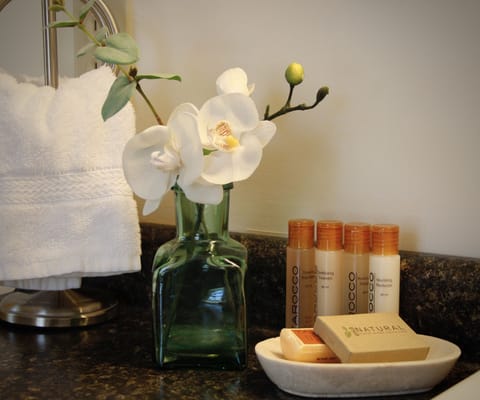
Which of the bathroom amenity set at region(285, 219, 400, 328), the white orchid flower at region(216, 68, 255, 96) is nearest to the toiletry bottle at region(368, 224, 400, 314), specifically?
the bathroom amenity set at region(285, 219, 400, 328)

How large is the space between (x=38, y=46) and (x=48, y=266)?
498mm

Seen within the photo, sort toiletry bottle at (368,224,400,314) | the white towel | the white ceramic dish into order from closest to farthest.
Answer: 1. the white ceramic dish
2. toiletry bottle at (368,224,400,314)
3. the white towel

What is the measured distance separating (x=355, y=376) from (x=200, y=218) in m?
0.24

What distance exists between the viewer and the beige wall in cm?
72

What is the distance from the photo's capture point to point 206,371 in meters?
0.69

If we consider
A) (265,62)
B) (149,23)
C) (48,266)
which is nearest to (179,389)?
(48,266)

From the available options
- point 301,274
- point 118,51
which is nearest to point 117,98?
point 118,51

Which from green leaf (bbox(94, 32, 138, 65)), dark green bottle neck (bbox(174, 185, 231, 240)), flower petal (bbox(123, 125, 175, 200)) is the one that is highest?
green leaf (bbox(94, 32, 138, 65))

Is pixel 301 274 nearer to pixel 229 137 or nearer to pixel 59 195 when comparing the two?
pixel 229 137

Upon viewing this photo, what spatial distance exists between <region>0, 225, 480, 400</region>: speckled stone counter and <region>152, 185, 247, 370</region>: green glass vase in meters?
0.02

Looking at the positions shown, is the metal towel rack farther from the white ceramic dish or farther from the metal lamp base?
the white ceramic dish

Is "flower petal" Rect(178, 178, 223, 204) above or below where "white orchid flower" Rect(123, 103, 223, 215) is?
below

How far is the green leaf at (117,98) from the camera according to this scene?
0.64 m

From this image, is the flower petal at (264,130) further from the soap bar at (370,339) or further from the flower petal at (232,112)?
the soap bar at (370,339)
